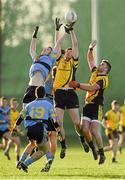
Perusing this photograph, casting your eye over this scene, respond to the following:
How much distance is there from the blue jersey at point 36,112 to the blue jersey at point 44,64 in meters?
1.27

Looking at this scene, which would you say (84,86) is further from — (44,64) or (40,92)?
(40,92)

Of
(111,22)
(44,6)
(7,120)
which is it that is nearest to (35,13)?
(44,6)

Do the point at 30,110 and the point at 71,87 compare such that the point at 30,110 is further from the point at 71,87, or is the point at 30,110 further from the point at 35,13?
the point at 35,13

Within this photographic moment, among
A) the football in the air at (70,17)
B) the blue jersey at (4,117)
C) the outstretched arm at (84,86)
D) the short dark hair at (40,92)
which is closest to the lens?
the short dark hair at (40,92)

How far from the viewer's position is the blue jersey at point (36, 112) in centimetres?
1814

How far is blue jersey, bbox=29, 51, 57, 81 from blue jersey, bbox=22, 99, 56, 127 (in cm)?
127

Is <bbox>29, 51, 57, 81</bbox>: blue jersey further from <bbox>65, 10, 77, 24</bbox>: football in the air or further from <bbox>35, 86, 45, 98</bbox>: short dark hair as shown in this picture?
A: <bbox>35, 86, 45, 98</bbox>: short dark hair

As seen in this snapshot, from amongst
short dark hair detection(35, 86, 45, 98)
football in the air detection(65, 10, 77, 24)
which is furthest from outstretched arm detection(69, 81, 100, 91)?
short dark hair detection(35, 86, 45, 98)

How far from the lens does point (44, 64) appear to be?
19.4 metres

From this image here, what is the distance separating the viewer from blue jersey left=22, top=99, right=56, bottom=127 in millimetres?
18141

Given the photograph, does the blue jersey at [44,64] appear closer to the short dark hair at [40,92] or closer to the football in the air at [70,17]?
the football in the air at [70,17]

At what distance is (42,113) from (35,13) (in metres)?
38.2

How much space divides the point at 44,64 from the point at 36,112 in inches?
64.2

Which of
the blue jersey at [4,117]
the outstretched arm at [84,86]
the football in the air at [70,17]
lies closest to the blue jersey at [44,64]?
the outstretched arm at [84,86]
